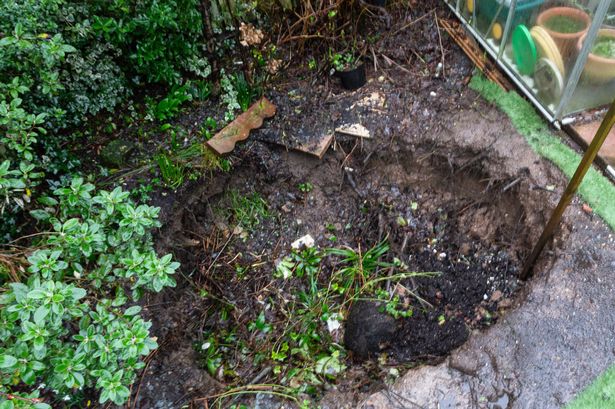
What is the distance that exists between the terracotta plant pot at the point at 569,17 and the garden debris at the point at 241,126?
70.7 inches

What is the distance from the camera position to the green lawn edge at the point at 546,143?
9.09 feet

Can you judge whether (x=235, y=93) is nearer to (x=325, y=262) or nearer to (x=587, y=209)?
(x=325, y=262)

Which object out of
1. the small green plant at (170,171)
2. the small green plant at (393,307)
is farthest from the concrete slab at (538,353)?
the small green plant at (170,171)

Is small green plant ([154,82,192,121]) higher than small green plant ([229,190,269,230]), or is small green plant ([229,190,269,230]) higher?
small green plant ([154,82,192,121])

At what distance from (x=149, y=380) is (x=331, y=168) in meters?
1.75

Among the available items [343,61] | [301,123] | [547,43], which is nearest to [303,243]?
[301,123]

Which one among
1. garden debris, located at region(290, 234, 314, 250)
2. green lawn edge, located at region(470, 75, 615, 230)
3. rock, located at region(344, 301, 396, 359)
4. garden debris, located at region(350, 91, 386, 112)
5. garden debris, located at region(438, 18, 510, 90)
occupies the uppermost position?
garden debris, located at region(438, 18, 510, 90)

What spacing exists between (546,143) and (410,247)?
1069 mm

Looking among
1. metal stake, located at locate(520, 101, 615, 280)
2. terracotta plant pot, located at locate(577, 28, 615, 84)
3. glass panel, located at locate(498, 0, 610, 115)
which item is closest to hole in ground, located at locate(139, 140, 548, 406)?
metal stake, located at locate(520, 101, 615, 280)

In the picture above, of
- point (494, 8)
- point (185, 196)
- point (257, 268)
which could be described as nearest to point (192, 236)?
point (185, 196)

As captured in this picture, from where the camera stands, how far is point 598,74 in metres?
2.87

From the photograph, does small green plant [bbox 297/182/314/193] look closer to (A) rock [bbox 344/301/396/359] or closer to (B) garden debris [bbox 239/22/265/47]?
(A) rock [bbox 344/301/396/359]

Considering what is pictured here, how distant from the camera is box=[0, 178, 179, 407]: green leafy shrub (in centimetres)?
165

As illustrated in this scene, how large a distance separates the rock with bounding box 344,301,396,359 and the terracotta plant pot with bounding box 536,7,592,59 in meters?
1.87
